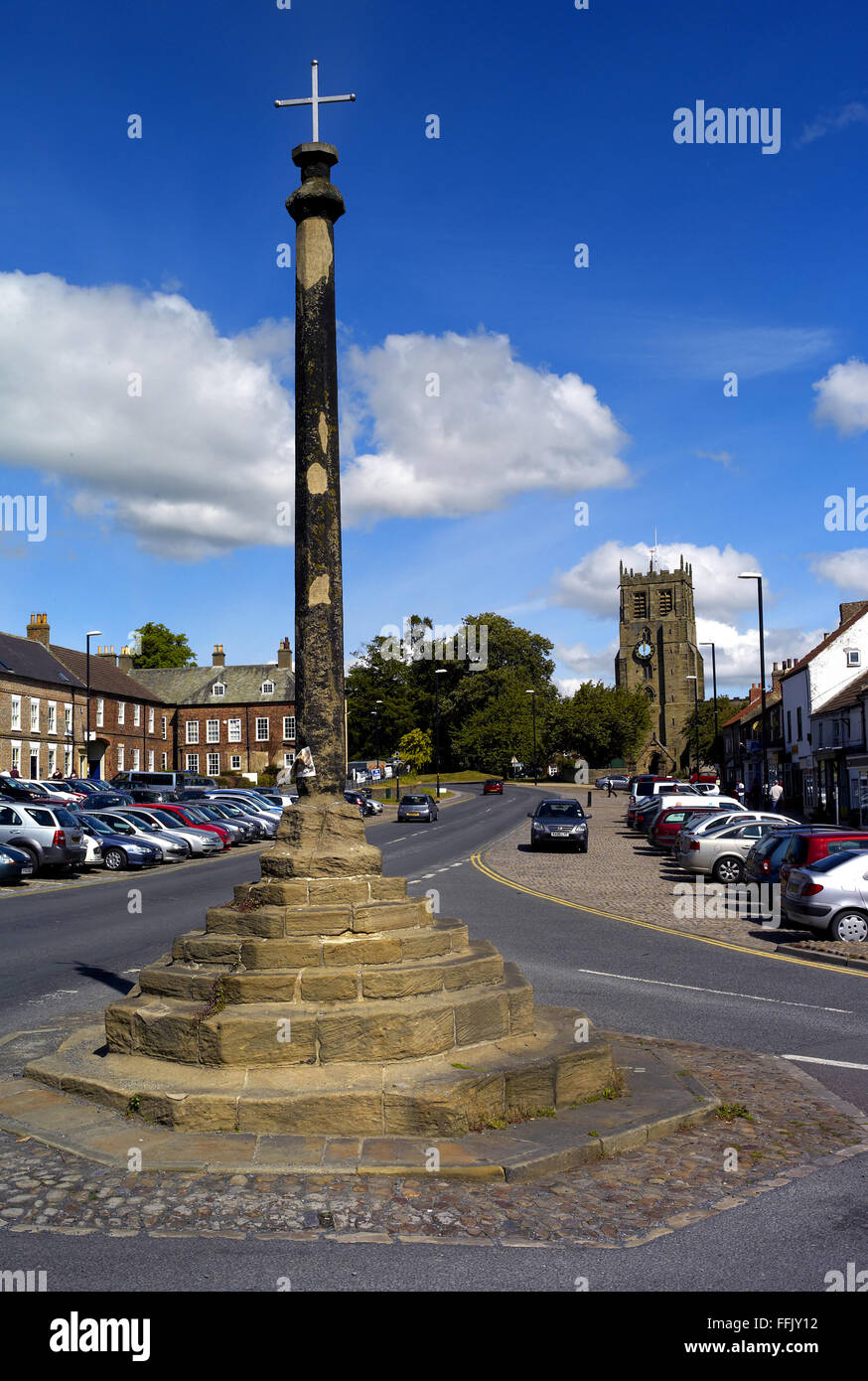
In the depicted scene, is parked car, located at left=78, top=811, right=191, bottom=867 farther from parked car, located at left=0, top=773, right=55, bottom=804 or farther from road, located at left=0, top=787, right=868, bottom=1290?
parked car, located at left=0, top=773, right=55, bottom=804

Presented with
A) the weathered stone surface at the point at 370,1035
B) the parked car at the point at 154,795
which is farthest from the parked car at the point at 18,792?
the weathered stone surface at the point at 370,1035

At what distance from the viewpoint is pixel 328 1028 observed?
6746mm

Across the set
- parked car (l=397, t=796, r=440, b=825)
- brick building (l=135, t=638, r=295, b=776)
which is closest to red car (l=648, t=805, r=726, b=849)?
parked car (l=397, t=796, r=440, b=825)

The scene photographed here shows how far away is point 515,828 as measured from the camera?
46.5 m

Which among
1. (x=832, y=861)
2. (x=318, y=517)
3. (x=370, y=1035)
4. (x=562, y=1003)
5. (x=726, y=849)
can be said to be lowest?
(x=562, y=1003)

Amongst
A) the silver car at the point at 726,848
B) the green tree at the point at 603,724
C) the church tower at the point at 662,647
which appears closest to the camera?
the silver car at the point at 726,848

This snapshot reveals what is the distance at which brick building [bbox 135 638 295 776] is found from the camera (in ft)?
288

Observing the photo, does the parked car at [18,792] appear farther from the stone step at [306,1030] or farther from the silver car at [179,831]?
the stone step at [306,1030]

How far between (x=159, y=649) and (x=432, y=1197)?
100937 millimetres

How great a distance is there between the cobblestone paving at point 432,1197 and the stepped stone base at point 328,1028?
63 centimetres

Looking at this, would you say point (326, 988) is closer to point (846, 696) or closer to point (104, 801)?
point (104, 801)

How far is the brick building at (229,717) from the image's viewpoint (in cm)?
8788

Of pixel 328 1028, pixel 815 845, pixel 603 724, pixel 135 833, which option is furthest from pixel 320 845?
pixel 603 724
